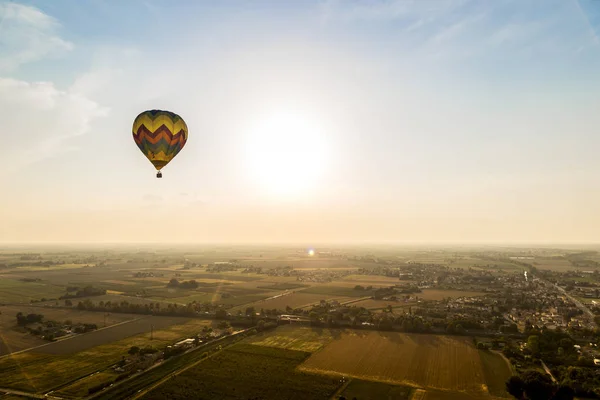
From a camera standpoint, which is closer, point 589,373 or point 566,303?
point 589,373

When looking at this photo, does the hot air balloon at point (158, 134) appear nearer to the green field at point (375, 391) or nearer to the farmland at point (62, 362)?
the farmland at point (62, 362)

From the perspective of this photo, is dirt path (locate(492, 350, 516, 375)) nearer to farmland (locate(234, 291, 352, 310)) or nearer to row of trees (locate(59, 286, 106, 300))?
farmland (locate(234, 291, 352, 310))

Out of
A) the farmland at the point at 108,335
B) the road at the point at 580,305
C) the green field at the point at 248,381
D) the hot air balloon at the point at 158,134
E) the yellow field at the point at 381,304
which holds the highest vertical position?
the hot air balloon at the point at 158,134

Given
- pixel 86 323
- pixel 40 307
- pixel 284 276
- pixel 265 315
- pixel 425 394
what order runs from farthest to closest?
pixel 284 276 < pixel 40 307 < pixel 265 315 < pixel 86 323 < pixel 425 394

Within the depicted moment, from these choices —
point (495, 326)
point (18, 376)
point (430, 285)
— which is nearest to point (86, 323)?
point (18, 376)

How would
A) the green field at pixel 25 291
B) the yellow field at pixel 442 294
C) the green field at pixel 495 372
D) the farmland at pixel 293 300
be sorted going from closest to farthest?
the green field at pixel 495 372, the farmland at pixel 293 300, the green field at pixel 25 291, the yellow field at pixel 442 294

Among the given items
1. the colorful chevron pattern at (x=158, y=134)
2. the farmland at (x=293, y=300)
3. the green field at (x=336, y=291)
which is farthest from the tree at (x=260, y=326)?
the green field at (x=336, y=291)

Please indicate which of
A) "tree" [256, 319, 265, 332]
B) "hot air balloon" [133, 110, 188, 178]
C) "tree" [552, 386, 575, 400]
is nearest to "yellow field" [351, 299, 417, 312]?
"tree" [256, 319, 265, 332]

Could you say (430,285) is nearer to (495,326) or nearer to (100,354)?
(495,326)
